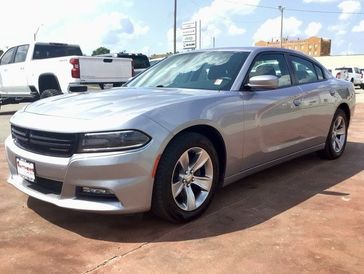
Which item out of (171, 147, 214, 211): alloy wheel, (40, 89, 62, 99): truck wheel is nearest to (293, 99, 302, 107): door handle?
(171, 147, 214, 211): alloy wheel

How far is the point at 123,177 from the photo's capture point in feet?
10.8

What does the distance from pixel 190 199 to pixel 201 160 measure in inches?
→ 13.7

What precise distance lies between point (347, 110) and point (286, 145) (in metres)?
1.94

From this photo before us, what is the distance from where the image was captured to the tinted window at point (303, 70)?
211 inches

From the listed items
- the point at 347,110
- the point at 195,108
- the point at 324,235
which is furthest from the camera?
the point at 347,110

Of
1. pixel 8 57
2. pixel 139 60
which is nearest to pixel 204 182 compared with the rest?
pixel 8 57

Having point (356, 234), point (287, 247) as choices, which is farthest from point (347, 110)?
point (287, 247)

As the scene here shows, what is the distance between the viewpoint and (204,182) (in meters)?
3.90

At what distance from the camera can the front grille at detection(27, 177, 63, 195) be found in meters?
3.49

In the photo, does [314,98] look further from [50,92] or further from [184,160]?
[50,92]

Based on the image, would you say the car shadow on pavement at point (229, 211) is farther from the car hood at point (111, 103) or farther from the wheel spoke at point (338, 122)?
the car hood at point (111, 103)

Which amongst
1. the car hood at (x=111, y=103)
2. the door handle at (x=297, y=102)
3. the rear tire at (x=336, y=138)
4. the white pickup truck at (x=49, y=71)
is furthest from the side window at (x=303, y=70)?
the white pickup truck at (x=49, y=71)

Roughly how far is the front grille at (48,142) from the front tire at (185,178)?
70 centimetres

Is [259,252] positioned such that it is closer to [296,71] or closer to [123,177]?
[123,177]
